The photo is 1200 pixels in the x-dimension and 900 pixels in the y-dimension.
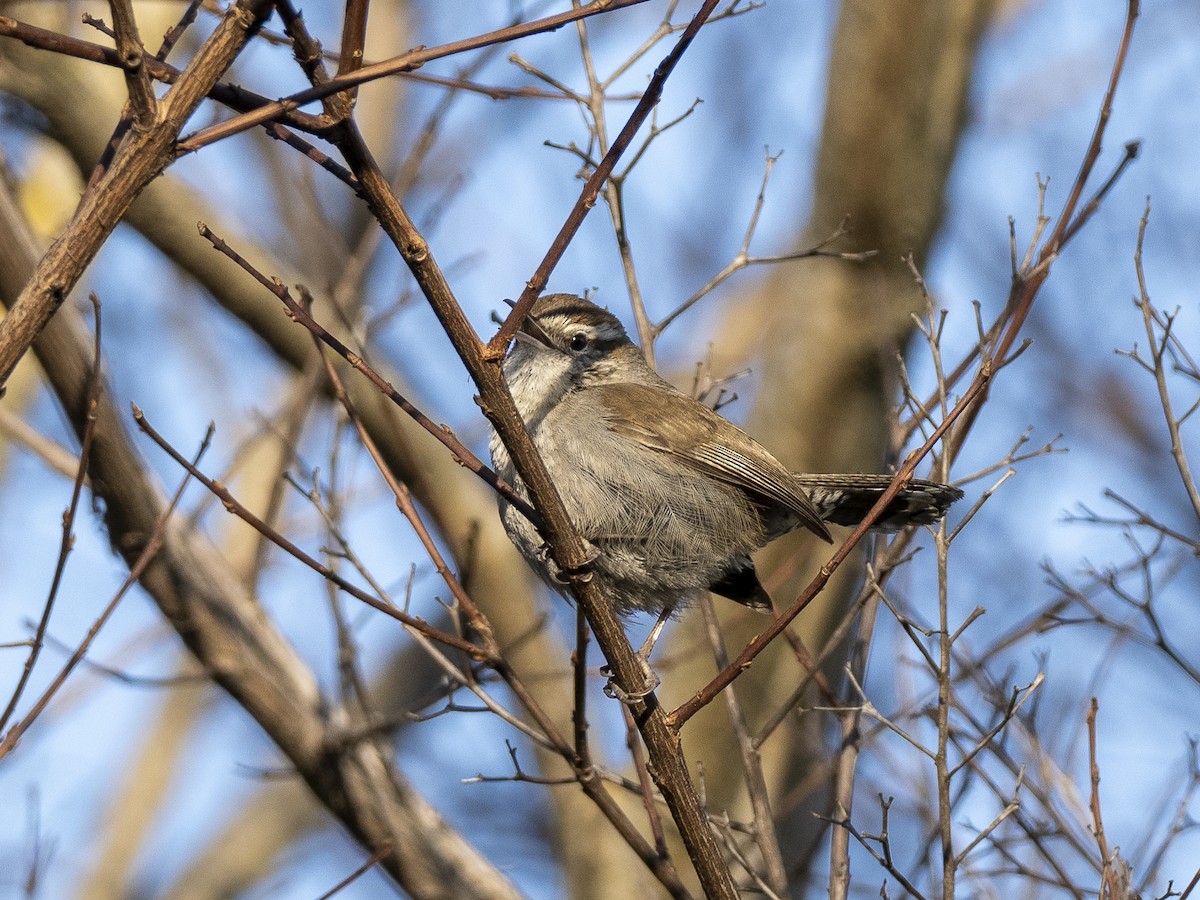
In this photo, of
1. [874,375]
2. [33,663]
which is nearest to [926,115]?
[874,375]

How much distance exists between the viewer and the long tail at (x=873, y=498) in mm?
4176

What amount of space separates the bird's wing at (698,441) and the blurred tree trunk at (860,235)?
261 cm

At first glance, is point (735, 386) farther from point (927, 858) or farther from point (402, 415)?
point (927, 858)

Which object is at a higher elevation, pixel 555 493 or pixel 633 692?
pixel 555 493

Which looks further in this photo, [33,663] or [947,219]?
[947,219]

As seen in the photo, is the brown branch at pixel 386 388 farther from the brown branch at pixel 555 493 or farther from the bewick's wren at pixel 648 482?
the bewick's wren at pixel 648 482

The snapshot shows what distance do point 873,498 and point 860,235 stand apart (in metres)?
3.14

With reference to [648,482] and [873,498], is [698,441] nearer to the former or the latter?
[648,482]

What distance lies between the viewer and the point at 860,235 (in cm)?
759

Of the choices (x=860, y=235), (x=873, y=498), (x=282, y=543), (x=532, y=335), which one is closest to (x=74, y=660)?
(x=282, y=543)

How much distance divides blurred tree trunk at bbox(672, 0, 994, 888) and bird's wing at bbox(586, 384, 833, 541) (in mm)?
2607

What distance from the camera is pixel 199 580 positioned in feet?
17.7

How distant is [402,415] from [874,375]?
3.11 meters

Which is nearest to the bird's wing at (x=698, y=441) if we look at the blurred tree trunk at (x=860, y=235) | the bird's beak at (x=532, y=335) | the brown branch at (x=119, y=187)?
the bird's beak at (x=532, y=335)
